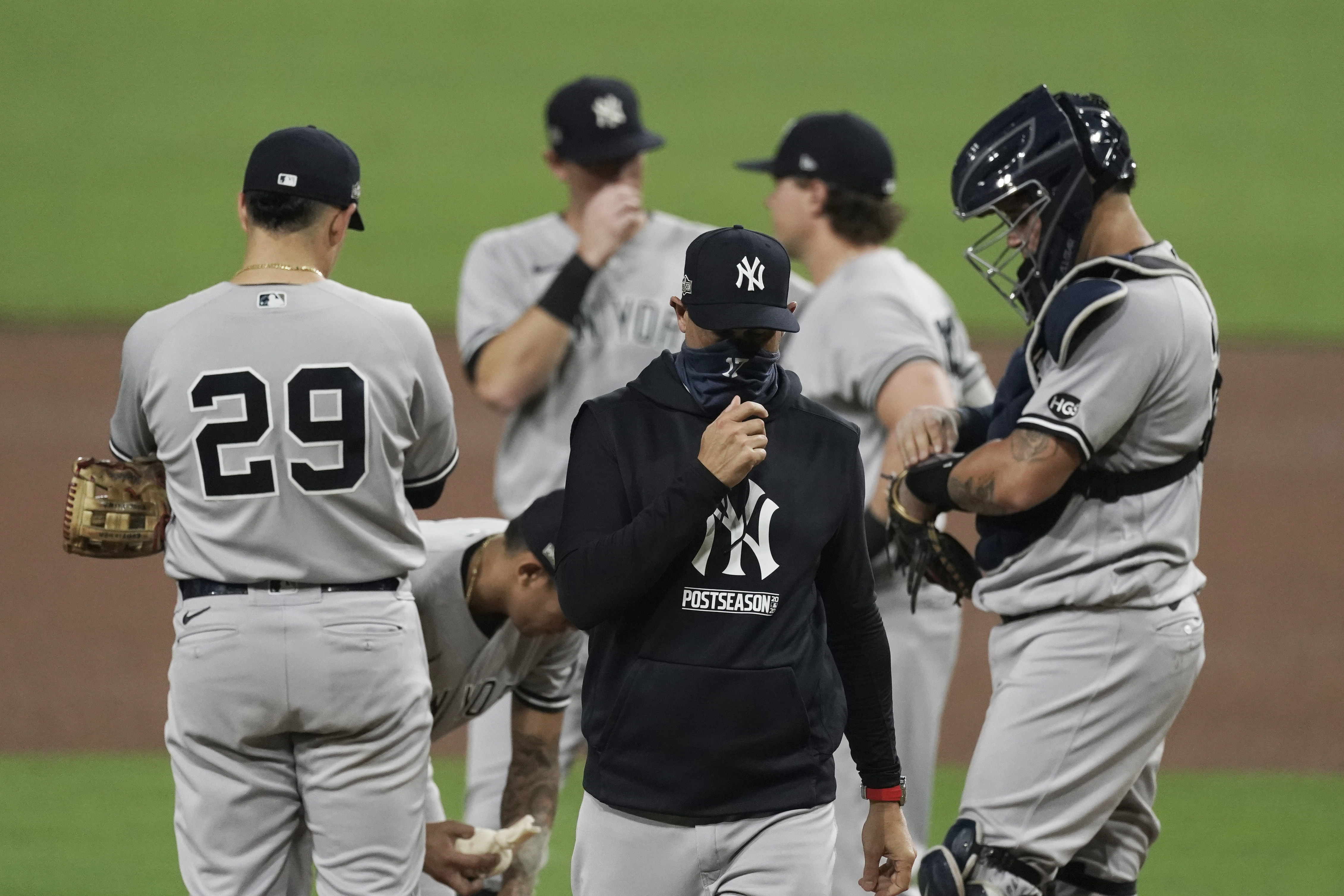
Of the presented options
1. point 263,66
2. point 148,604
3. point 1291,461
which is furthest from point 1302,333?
point 263,66

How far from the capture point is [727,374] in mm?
2900

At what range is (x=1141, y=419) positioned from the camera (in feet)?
11.8

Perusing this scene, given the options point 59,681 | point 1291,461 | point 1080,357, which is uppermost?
point 1080,357

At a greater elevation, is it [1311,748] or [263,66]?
[263,66]

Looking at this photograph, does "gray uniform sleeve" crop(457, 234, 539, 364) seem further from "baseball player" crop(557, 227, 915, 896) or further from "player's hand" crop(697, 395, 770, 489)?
"player's hand" crop(697, 395, 770, 489)

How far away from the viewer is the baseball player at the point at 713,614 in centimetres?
285

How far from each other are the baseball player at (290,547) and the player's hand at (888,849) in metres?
0.98

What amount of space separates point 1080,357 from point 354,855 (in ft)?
6.31

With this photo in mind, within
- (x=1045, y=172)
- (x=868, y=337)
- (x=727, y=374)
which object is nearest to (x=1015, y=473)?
(x=1045, y=172)

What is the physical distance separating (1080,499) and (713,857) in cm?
134

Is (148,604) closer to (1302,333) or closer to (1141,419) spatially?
(1141,419)

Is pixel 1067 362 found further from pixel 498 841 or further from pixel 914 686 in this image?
pixel 498 841

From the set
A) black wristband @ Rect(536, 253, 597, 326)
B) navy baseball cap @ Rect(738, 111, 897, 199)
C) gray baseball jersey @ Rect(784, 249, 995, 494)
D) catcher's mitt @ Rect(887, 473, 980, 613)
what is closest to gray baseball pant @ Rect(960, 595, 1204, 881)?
catcher's mitt @ Rect(887, 473, 980, 613)

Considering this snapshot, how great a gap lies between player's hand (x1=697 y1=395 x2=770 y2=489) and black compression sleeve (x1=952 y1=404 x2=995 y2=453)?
1403mm
